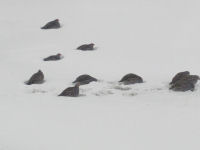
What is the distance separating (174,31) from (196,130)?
8.78 m

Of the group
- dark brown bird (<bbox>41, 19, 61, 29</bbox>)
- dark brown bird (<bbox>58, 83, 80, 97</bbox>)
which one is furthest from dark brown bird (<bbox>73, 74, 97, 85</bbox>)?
dark brown bird (<bbox>41, 19, 61, 29</bbox>)

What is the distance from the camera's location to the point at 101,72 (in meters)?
14.2

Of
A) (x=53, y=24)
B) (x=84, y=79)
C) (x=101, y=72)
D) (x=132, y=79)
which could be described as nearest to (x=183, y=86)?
(x=132, y=79)

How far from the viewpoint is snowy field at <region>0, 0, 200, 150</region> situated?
9.19 metres

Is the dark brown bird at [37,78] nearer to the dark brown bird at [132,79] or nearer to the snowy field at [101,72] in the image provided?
the snowy field at [101,72]

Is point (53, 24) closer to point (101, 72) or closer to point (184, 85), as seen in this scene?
point (101, 72)

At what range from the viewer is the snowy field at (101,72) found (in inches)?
362

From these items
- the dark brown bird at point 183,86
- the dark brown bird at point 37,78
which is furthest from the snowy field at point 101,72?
the dark brown bird at point 37,78

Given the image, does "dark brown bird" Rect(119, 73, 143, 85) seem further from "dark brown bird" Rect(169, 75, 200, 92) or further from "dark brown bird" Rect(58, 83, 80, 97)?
"dark brown bird" Rect(58, 83, 80, 97)

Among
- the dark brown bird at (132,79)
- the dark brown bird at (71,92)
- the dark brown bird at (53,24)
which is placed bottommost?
the dark brown bird at (71,92)

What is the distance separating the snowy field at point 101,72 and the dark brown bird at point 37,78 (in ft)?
0.91

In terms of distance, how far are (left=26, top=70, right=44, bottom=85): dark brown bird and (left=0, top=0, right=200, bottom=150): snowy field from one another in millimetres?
277

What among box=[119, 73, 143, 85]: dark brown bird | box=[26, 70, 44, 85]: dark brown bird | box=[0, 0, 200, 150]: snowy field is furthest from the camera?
box=[26, 70, 44, 85]: dark brown bird

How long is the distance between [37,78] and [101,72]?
2.08 metres
